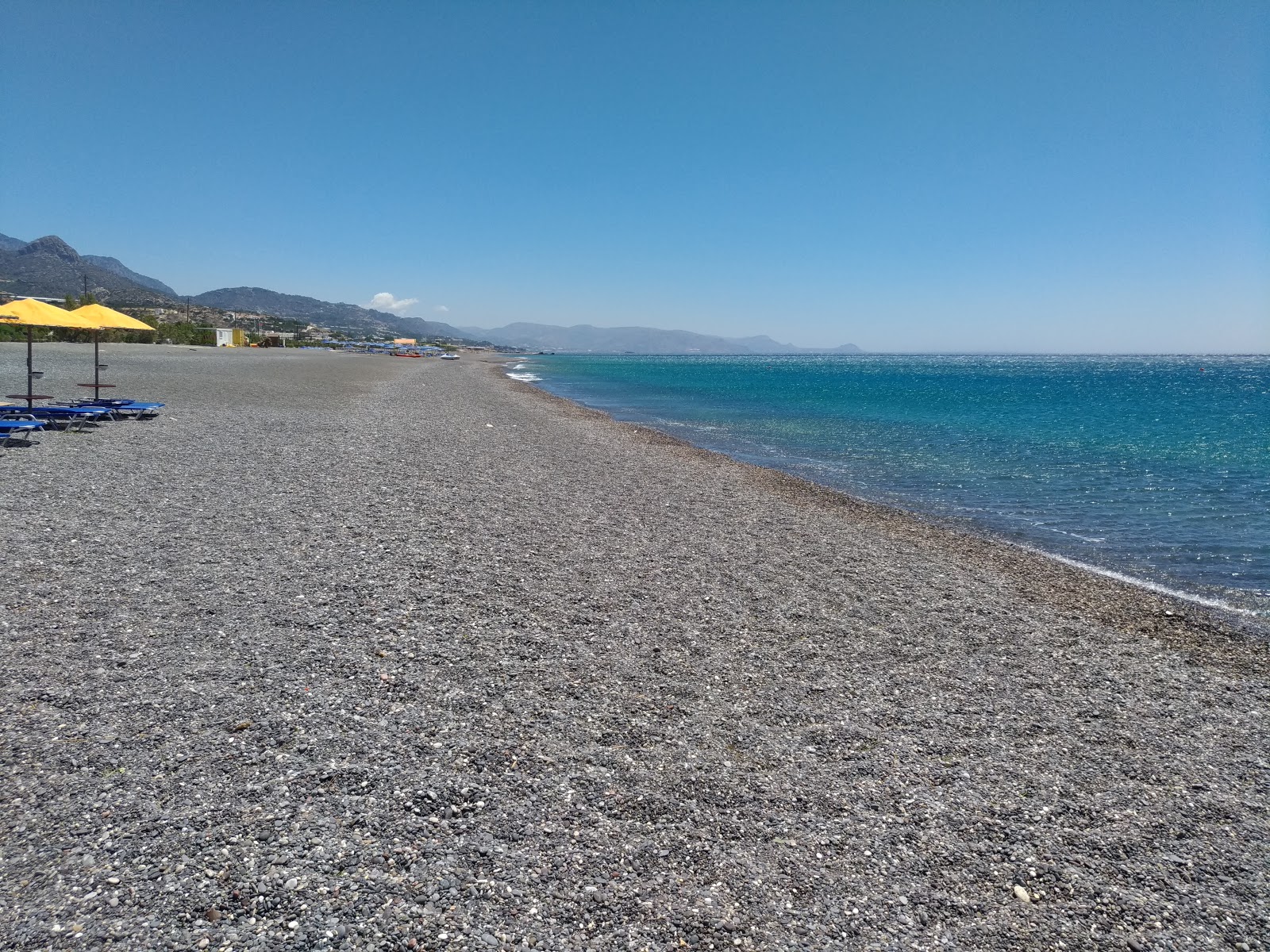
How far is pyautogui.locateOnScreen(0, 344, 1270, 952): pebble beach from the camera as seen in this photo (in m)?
3.37

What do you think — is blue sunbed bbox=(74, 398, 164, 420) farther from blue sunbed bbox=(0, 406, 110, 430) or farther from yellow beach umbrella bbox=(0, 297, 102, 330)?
yellow beach umbrella bbox=(0, 297, 102, 330)

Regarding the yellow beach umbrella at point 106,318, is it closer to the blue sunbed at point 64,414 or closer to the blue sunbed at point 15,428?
the blue sunbed at point 64,414

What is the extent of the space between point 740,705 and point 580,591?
8.84ft

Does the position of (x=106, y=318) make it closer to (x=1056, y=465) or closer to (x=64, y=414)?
(x=64, y=414)

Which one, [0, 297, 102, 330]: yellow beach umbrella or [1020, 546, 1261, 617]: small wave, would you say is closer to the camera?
[1020, 546, 1261, 617]: small wave

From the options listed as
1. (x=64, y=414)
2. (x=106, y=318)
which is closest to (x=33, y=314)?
(x=106, y=318)

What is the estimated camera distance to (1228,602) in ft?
30.2

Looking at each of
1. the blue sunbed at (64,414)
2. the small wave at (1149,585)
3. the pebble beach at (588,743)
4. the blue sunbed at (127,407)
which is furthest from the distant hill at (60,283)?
the small wave at (1149,585)

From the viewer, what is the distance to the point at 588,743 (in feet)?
15.6

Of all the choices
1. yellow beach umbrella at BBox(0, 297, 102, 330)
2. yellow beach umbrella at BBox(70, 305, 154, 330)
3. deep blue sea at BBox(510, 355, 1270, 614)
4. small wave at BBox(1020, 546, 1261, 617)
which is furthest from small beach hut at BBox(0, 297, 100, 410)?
small wave at BBox(1020, 546, 1261, 617)

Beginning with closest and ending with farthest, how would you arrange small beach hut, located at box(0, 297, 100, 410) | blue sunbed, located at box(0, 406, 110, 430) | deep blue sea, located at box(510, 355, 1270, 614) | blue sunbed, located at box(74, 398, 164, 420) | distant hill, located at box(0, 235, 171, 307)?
deep blue sea, located at box(510, 355, 1270, 614), small beach hut, located at box(0, 297, 100, 410), blue sunbed, located at box(0, 406, 110, 430), blue sunbed, located at box(74, 398, 164, 420), distant hill, located at box(0, 235, 171, 307)

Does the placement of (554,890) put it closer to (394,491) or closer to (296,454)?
(394,491)

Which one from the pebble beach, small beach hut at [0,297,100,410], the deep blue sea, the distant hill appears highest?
the distant hill

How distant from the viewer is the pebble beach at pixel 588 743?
3.37 meters
